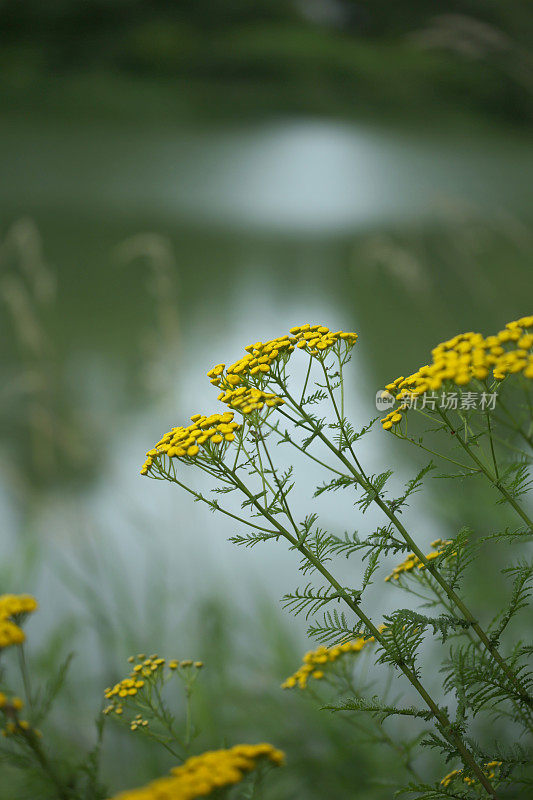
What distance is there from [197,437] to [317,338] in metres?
0.11

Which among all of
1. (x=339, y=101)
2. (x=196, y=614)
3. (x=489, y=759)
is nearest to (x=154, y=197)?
(x=339, y=101)

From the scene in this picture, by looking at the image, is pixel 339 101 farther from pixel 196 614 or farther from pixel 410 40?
pixel 196 614

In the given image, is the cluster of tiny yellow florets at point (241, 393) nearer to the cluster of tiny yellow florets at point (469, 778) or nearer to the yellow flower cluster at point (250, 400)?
the yellow flower cluster at point (250, 400)

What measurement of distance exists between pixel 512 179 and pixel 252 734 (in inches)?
80.9

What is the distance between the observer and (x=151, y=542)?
5.25 ft

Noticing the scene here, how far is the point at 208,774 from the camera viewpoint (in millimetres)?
309

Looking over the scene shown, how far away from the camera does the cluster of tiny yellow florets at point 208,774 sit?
294 millimetres

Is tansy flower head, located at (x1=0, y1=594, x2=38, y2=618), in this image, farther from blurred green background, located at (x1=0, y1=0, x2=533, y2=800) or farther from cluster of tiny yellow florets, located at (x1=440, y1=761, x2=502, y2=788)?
blurred green background, located at (x1=0, y1=0, x2=533, y2=800)

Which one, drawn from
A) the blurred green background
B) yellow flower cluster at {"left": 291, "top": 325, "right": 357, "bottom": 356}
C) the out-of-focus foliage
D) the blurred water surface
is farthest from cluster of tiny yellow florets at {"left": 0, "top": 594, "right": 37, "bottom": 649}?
the out-of-focus foliage

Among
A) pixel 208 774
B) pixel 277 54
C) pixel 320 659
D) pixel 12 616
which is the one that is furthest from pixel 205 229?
pixel 208 774

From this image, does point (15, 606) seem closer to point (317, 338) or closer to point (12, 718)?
point (12, 718)

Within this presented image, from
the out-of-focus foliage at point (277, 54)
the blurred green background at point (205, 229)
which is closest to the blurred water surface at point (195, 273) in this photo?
the blurred green background at point (205, 229)

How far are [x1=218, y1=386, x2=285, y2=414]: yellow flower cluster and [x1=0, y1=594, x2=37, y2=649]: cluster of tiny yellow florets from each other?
158 millimetres

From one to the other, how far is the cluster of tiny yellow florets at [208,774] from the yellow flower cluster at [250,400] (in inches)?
7.0
